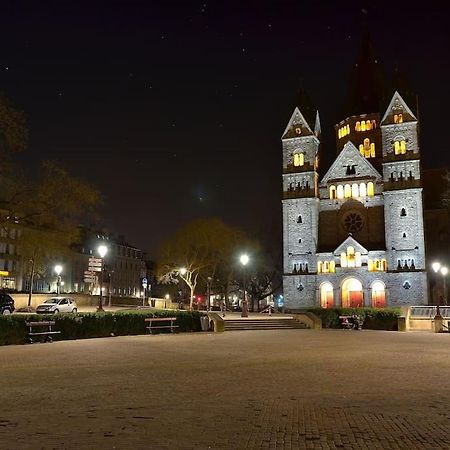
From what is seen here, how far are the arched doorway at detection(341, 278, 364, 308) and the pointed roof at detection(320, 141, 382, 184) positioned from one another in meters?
12.7

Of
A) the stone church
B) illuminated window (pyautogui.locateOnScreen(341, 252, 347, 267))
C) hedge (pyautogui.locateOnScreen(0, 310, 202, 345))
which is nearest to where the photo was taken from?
hedge (pyautogui.locateOnScreen(0, 310, 202, 345))

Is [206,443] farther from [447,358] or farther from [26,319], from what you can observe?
[26,319]

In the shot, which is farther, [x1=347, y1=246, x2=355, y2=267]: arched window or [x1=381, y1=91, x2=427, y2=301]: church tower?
[x1=347, y1=246, x2=355, y2=267]: arched window

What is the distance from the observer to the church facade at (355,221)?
61.0 metres

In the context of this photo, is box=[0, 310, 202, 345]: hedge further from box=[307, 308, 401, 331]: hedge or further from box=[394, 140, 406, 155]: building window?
box=[394, 140, 406, 155]: building window

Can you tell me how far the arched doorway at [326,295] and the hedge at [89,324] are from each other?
33.5 m

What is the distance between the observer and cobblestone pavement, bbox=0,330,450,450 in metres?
7.23

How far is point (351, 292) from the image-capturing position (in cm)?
6294

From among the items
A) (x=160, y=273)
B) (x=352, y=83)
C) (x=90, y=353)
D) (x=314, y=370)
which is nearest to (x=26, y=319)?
(x=90, y=353)

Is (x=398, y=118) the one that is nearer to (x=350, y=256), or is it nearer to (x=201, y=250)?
(x=350, y=256)

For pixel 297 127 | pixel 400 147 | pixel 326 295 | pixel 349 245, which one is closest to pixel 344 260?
pixel 349 245

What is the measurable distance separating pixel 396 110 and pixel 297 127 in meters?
12.3

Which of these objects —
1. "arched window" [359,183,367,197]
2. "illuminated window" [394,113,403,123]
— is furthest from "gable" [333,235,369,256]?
"illuminated window" [394,113,403,123]

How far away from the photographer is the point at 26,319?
23.8 metres
